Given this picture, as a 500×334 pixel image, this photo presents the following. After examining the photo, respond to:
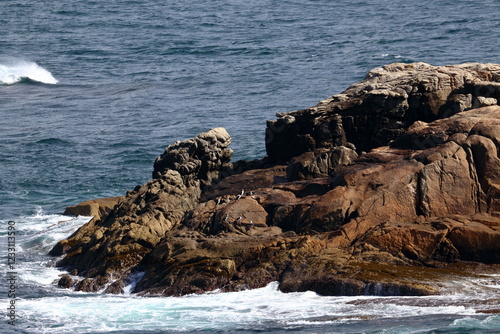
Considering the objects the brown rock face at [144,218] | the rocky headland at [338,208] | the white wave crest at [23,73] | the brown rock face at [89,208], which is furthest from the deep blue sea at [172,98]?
the brown rock face at [144,218]

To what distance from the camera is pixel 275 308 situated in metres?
29.4

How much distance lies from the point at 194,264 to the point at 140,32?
206 ft

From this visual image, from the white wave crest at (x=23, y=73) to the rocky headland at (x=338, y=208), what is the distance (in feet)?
127

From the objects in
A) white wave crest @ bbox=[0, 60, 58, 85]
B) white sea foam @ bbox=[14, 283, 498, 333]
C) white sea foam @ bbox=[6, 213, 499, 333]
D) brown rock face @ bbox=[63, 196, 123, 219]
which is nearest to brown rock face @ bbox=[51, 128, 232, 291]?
white sea foam @ bbox=[6, 213, 499, 333]

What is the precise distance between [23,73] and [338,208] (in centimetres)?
5142

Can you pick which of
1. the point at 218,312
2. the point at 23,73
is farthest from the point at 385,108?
the point at 23,73

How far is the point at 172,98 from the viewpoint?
224ft

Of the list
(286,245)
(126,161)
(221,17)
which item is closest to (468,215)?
(286,245)

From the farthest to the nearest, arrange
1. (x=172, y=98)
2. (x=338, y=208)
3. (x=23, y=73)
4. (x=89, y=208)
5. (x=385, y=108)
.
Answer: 1. (x=23, y=73)
2. (x=172, y=98)
3. (x=89, y=208)
4. (x=385, y=108)
5. (x=338, y=208)

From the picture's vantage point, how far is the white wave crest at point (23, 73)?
76.4 meters

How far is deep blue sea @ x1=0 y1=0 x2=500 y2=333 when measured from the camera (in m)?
28.9

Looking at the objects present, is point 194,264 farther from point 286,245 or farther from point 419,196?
point 419,196

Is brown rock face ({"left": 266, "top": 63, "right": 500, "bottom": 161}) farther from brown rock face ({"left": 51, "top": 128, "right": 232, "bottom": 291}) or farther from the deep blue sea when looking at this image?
the deep blue sea

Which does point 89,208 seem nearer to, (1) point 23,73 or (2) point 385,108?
(2) point 385,108
